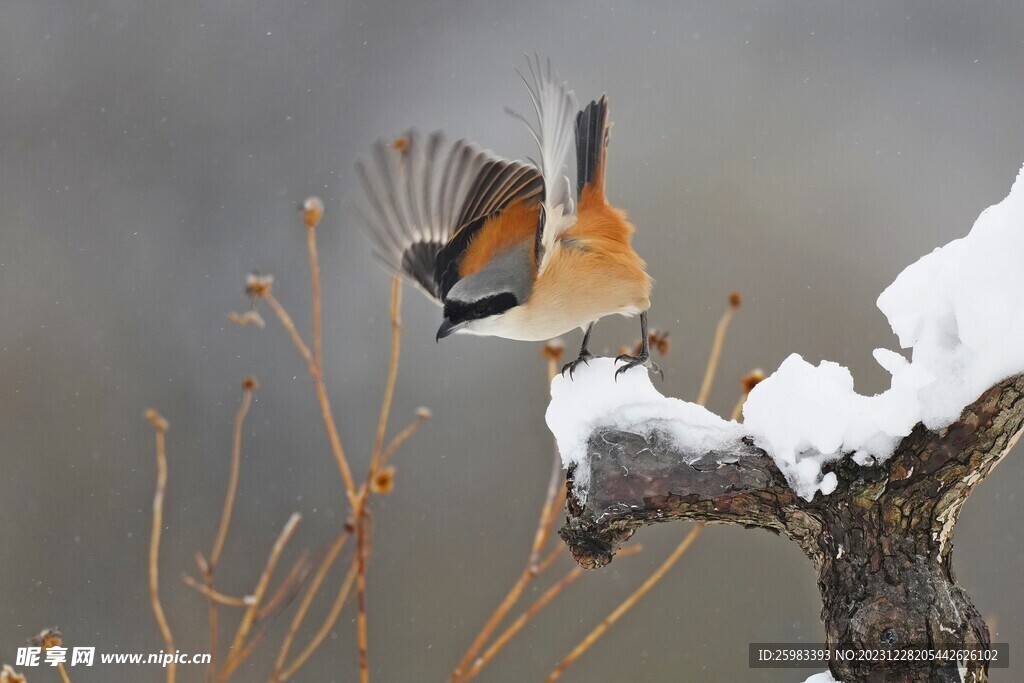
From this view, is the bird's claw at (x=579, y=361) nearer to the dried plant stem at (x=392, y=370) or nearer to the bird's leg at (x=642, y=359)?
the bird's leg at (x=642, y=359)

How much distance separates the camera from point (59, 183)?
10.9 ft

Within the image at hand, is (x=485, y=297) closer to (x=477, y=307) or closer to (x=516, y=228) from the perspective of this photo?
(x=477, y=307)

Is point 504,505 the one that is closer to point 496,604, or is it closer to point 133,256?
point 496,604

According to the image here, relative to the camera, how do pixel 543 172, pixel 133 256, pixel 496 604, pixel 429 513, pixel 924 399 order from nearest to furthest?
pixel 924 399, pixel 543 172, pixel 496 604, pixel 429 513, pixel 133 256

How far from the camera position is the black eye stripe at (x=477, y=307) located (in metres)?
1.40

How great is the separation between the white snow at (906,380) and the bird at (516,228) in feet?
0.74

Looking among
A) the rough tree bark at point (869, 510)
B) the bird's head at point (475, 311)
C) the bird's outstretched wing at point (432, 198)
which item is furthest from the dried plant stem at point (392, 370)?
the rough tree bark at point (869, 510)

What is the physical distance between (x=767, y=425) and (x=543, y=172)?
0.45 metres

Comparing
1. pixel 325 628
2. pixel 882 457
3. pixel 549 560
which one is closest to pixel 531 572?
pixel 549 560

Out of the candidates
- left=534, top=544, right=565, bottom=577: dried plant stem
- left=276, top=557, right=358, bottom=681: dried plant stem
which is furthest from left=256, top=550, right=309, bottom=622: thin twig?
left=534, top=544, right=565, bottom=577: dried plant stem

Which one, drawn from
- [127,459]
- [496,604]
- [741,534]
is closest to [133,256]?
[127,459]

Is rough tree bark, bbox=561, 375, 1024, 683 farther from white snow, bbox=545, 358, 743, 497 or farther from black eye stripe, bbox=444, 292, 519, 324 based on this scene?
black eye stripe, bbox=444, 292, 519, 324

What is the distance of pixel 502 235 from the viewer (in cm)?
152

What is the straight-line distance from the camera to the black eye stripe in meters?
1.40
